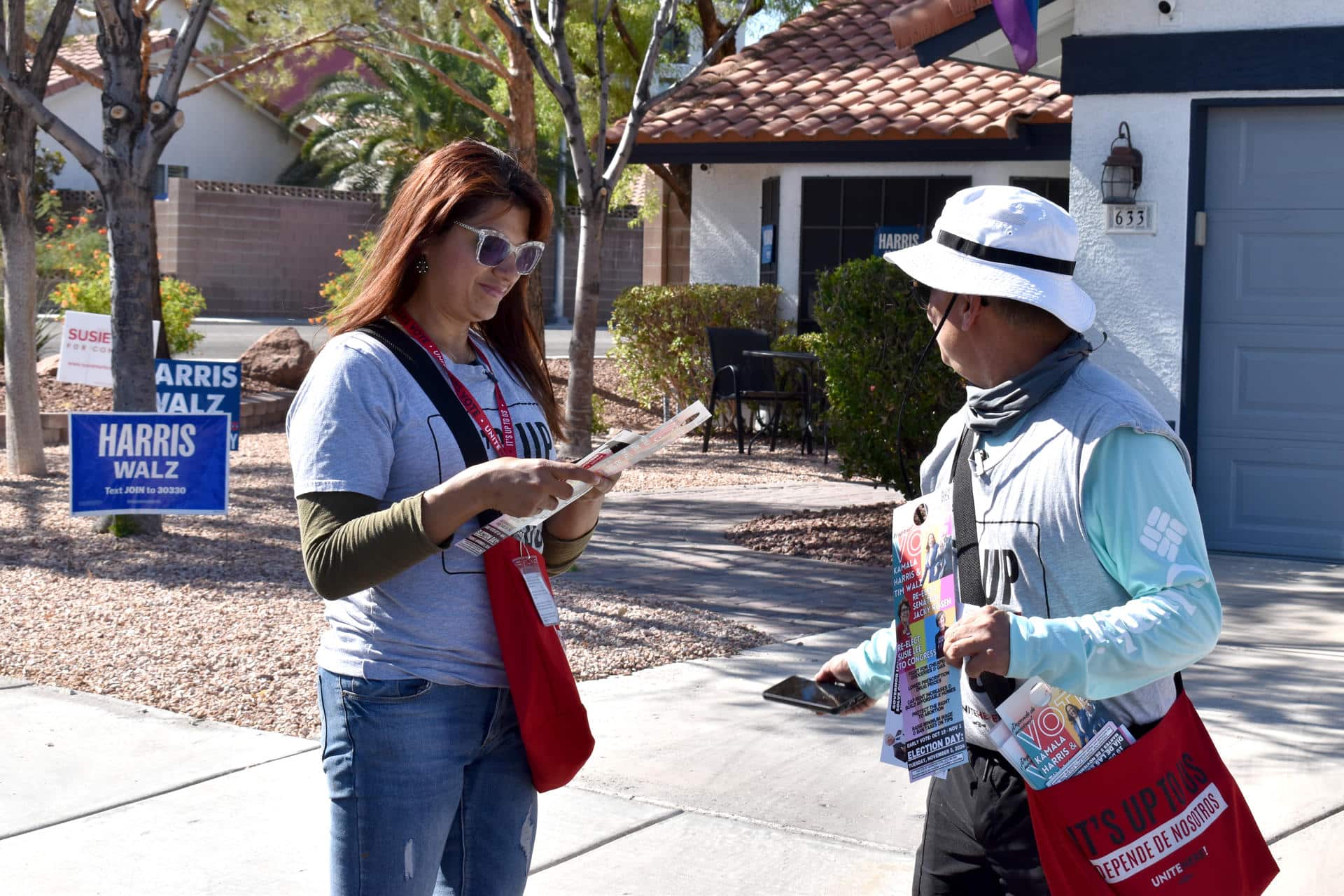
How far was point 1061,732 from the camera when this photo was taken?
230 centimetres

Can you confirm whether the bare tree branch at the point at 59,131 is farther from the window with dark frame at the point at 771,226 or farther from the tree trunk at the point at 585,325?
the window with dark frame at the point at 771,226

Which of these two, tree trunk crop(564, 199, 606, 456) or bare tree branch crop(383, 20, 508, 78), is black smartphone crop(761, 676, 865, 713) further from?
bare tree branch crop(383, 20, 508, 78)

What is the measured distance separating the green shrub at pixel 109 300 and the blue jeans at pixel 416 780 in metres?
13.7

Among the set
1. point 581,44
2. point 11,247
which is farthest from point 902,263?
point 581,44

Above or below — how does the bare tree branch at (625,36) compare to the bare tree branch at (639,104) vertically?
above

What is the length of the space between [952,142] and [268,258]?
2671 centimetres

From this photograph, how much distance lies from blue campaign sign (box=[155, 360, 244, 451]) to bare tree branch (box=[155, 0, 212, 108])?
5.39 ft

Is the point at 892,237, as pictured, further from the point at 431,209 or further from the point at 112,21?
the point at 431,209

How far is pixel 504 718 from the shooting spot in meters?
2.55

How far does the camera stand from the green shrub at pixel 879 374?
883 cm

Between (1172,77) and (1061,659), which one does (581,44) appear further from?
(1061,659)

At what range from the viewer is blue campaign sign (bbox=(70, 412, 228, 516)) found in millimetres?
8164

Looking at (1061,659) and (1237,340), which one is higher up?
(1237,340)

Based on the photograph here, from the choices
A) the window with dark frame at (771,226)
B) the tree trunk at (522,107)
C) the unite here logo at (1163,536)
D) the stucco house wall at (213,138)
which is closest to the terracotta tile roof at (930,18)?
the window with dark frame at (771,226)
